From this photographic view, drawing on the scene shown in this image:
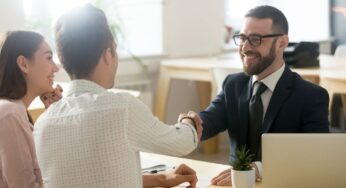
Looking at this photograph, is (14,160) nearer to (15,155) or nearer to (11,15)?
A: (15,155)

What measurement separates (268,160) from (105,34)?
0.62 meters

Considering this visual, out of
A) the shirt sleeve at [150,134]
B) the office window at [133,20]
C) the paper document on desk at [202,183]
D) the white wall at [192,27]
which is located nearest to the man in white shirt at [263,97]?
the paper document on desk at [202,183]

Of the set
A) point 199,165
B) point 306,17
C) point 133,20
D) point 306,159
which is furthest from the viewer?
point 306,17

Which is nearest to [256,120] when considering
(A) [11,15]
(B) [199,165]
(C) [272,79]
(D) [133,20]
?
(C) [272,79]

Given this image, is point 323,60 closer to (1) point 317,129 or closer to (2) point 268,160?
(1) point 317,129

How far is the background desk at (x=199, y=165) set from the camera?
92.4 inches

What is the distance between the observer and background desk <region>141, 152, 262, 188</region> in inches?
92.4

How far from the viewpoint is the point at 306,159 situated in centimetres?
196

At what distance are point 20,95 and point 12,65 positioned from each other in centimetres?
11

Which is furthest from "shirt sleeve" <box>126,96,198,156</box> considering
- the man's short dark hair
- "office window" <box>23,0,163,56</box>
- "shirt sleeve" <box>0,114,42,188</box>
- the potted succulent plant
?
"office window" <box>23,0,163,56</box>

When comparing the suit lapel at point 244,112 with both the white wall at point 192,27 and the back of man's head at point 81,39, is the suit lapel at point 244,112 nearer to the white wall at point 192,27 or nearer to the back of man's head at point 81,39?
the back of man's head at point 81,39

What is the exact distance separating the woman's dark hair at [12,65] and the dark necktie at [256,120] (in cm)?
98

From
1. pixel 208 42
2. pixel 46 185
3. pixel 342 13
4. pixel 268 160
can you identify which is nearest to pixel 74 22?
pixel 46 185

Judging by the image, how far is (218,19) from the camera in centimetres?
611
